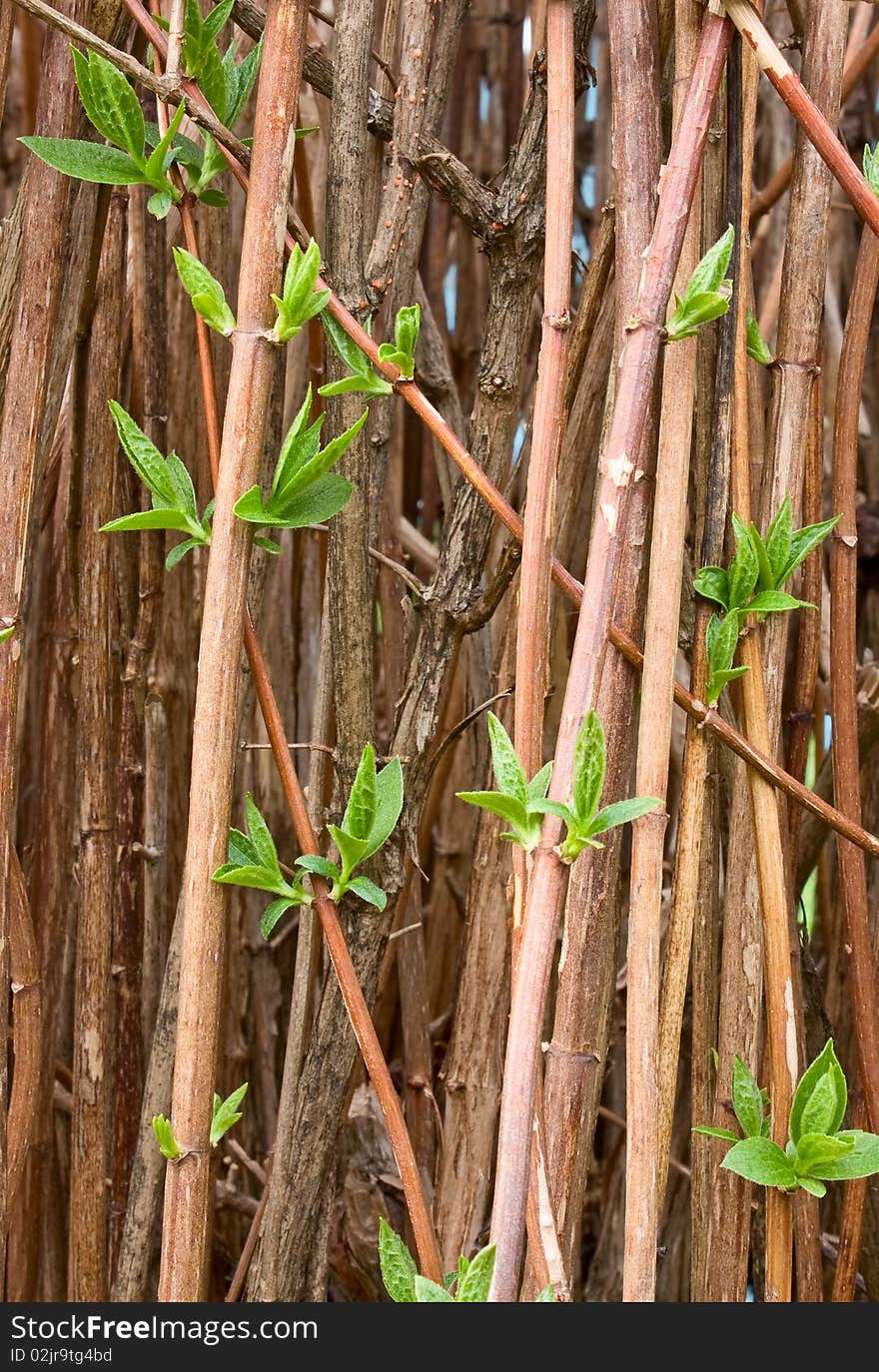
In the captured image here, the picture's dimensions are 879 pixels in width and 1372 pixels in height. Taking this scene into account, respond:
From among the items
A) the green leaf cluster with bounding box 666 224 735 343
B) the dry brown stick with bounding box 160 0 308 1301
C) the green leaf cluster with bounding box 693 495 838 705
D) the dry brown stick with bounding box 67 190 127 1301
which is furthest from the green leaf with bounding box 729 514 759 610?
the dry brown stick with bounding box 67 190 127 1301

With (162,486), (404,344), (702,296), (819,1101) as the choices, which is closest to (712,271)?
(702,296)

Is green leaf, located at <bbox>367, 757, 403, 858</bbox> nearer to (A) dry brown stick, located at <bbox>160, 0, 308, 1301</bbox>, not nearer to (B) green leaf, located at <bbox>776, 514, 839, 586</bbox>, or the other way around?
(A) dry brown stick, located at <bbox>160, 0, 308, 1301</bbox>

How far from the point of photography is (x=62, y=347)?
62 cm

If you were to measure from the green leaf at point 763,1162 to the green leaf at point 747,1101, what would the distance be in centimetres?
3

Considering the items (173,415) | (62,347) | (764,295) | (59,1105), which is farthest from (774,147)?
(59,1105)

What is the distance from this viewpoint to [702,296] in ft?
1.36

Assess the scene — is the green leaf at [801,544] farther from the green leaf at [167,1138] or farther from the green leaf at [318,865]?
the green leaf at [167,1138]

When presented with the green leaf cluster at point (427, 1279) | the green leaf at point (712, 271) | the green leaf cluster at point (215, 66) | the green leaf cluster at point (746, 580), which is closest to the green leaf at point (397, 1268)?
the green leaf cluster at point (427, 1279)

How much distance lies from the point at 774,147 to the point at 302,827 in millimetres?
1090

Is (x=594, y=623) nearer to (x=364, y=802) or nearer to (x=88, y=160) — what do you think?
(x=364, y=802)

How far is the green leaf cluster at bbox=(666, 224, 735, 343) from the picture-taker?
42cm

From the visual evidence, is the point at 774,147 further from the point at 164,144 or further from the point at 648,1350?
the point at 648,1350

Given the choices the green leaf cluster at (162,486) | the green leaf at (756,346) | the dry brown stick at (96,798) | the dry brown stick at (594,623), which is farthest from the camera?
the dry brown stick at (96,798)

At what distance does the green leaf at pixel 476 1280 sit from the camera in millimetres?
362
